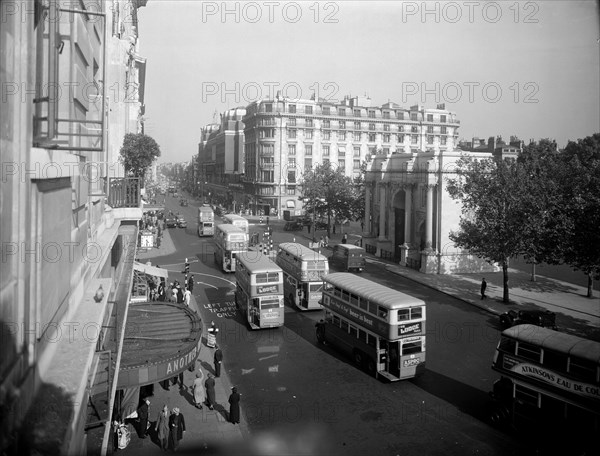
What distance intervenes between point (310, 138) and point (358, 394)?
69.7m

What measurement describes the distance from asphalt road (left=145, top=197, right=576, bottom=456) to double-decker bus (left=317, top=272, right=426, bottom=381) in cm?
57

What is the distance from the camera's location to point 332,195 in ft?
185

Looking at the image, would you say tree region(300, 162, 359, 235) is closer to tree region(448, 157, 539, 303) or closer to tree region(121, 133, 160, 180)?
tree region(448, 157, 539, 303)

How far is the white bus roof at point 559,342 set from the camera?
1266 centimetres

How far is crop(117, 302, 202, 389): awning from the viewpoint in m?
11.5

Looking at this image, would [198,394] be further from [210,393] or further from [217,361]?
[217,361]

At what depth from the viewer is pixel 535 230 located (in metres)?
26.0

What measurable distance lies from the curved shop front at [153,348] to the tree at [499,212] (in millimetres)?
18297

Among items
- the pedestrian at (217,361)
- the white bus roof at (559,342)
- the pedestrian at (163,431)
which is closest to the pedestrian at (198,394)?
the pedestrian at (217,361)

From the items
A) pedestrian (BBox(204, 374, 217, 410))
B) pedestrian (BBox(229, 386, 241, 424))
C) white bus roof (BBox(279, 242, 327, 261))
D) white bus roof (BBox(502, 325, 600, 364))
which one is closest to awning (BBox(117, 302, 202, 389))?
pedestrian (BBox(204, 374, 217, 410))

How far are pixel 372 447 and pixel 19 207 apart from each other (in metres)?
11.1

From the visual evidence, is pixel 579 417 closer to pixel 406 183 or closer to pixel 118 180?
pixel 118 180

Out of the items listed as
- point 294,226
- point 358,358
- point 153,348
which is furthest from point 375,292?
point 294,226

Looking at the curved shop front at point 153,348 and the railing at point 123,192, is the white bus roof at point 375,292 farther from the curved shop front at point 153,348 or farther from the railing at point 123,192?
the railing at point 123,192
